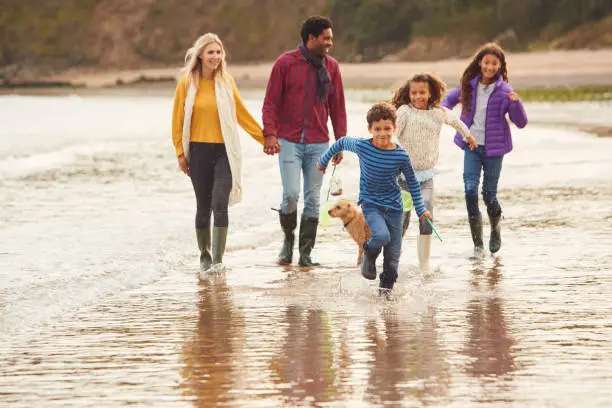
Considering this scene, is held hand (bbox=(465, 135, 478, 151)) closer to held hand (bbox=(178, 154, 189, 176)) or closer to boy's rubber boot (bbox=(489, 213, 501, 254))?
boy's rubber boot (bbox=(489, 213, 501, 254))

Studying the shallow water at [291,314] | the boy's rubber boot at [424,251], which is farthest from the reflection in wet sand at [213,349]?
the boy's rubber boot at [424,251]

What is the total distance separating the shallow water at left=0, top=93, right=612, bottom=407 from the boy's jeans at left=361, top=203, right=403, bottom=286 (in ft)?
0.68

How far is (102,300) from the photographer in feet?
29.1

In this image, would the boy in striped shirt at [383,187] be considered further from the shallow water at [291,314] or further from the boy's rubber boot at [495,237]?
the boy's rubber boot at [495,237]

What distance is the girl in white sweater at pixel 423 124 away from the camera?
31.3 ft

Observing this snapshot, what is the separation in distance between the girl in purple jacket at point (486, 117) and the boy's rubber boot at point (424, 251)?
0.94m

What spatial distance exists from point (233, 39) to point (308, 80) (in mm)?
A: 169425

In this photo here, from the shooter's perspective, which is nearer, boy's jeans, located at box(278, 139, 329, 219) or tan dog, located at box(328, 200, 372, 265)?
tan dog, located at box(328, 200, 372, 265)

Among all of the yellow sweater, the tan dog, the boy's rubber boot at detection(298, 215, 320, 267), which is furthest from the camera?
the boy's rubber boot at detection(298, 215, 320, 267)

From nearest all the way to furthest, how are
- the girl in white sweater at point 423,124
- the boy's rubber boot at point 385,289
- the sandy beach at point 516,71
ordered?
the boy's rubber boot at point 385,289 → the girl in white sweater at point 423,124 → the sandy beach at point 516,71

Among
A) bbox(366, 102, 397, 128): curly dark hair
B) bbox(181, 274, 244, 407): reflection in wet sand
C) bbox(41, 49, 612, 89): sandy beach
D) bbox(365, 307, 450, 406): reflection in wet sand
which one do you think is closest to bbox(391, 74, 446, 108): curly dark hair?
bbox(366, 102, 397, 128): curly dark hair

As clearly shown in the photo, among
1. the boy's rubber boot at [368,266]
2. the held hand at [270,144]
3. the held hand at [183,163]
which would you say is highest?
the held hand at [270,144]

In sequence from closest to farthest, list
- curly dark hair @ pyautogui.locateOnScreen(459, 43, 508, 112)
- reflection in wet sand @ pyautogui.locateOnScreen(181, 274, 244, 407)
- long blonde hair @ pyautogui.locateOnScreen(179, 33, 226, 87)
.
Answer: reflection in wet sand @ pyautogui.locateOnScreen(181, 274, 244, 407) → long blonde hair @ pyautogui.locateOnScreen(179, 33, 226, 87) → curly dark hair @ pyautogui.locateOnScreen(459, 43, 508, 112)

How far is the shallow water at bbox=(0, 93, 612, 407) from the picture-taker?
6.20m
